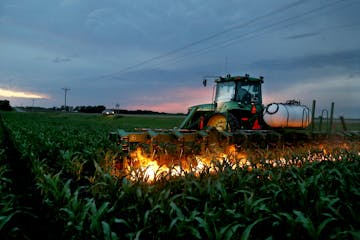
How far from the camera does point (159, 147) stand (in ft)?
23.7

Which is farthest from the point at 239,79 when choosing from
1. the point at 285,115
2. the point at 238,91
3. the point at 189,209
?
the point at 189,209

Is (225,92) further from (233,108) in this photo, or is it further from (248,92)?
(233,108)

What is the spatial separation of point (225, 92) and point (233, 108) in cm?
110

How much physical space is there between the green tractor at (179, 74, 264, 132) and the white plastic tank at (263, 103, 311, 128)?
49 centimetres

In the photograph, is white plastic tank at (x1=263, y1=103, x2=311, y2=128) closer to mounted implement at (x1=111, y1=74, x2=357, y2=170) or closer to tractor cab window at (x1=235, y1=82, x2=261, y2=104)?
mounted implement at (x1=111, y1=74, x2=357, y2=170)

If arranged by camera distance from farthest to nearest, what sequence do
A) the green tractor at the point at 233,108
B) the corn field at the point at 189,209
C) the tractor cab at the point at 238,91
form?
the tractor cab at the point at 238,91 < the green tractor at the point at 233,108 < the corn field at the point at 189,209

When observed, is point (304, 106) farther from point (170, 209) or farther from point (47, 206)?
point (47, 206)

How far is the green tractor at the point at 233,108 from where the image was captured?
958cm

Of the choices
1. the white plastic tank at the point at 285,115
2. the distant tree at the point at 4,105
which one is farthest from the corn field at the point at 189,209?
the distant tree at the point at 4,105

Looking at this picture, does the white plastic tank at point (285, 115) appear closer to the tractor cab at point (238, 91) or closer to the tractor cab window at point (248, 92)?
the tractor cab at point (238, 91)

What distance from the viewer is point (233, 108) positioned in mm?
9516

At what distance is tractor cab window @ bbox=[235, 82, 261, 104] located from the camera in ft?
33.3

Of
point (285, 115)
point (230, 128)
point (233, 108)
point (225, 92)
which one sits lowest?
point (230, 128)

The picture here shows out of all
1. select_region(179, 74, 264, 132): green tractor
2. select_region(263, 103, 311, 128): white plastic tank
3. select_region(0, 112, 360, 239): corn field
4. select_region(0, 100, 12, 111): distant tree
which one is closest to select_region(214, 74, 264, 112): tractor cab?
select_region(179, 74, 264, 132): green tractor
